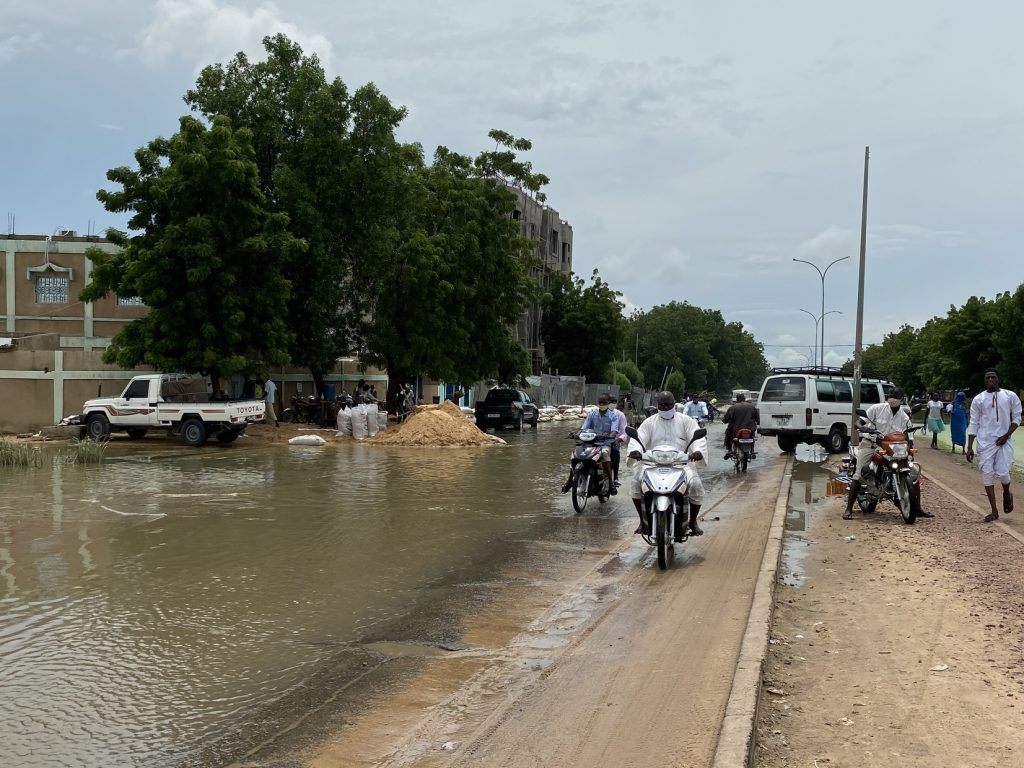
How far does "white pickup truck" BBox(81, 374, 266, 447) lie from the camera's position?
26594 millimetres

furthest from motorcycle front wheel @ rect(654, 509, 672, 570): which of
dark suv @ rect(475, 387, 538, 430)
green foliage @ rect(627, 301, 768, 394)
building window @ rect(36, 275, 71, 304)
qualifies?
green foliage @ rect(627, 301, 768, 394)

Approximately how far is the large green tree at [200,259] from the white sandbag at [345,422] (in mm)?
2851

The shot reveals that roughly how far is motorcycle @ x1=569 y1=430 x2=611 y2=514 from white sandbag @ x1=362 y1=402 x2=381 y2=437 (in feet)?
59.2

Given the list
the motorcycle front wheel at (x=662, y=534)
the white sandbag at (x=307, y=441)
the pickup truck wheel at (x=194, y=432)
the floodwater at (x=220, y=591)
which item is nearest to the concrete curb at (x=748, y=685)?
the motorcycle front wheel at (x=662, y=534)

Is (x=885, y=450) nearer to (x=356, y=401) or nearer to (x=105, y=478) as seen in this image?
(x=105, y=478)

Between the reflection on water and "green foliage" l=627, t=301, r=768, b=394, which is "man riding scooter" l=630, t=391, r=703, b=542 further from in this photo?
"green foliage" l=627, t=301, r=768, b=394

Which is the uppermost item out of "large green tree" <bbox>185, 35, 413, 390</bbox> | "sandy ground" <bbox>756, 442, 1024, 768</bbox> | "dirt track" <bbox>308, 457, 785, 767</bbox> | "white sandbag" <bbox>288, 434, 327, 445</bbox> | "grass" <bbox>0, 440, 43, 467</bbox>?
"large green tree" <bbox>185, 35, 413, 390</bbox>

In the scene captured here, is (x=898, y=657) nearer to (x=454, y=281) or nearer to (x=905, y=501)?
Answer: (x=905, y=501)

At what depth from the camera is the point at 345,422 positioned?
31.4 m

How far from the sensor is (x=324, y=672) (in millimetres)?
5988

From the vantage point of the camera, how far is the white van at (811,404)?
2609 cm

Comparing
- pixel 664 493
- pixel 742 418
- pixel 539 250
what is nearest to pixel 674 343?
pixel 539 250

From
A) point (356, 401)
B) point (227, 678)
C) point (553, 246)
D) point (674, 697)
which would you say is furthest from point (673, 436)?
point (553, 246)

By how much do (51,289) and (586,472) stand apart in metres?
30.5
